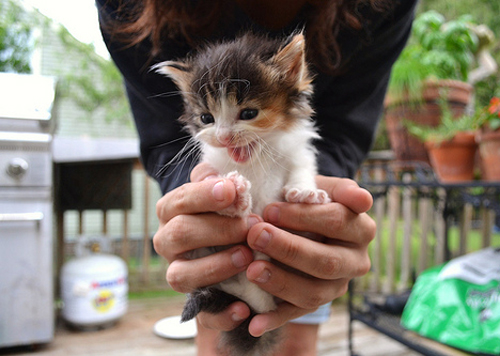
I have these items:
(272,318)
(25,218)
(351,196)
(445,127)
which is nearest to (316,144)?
(351,196)

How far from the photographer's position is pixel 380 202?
2.93 meters

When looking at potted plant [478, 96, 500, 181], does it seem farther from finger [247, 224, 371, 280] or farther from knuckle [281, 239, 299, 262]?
knuckle [281, 239, 299, 262]

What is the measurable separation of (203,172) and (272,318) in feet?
1.15

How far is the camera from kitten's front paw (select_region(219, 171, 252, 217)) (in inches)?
28.6

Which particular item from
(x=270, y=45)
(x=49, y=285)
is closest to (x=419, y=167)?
(x=270, y=45)

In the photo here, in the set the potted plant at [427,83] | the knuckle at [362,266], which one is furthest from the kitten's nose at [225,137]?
the potted plant at [427,83]

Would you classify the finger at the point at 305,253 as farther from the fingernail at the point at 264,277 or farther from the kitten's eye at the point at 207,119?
the kitten's eye at the point at 207,119

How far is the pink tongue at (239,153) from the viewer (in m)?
0.73

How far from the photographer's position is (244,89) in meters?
0.67

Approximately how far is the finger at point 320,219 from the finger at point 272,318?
0.18 metres

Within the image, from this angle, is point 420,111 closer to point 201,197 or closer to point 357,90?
point 357,90

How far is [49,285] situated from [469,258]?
94.3 inches

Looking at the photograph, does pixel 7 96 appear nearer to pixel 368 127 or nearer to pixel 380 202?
pixel 368 127

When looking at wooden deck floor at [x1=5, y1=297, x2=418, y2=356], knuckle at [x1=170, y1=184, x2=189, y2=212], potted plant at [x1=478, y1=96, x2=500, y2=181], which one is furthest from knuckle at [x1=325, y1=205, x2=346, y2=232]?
wooden deck floor at [x1=5, y1=297, x2=418, y2=356]
